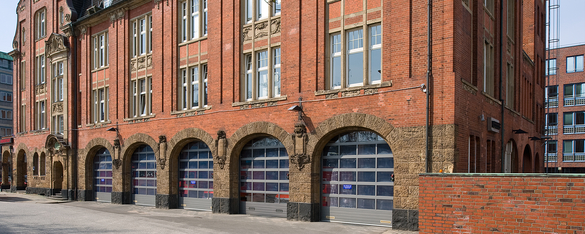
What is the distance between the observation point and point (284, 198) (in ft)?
59.2

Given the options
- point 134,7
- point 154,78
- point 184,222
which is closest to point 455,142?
point 184,222

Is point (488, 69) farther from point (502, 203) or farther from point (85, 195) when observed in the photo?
point (85, 195)

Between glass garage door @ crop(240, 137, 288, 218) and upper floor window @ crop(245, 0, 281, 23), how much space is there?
4751 mm

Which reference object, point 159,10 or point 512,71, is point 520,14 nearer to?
point 512,71

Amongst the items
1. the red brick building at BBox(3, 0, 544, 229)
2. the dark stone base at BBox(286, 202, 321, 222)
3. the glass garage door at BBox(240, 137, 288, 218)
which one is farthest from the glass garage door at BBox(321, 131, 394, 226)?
the glass garage door at BBox(240, 137, 288, 218)

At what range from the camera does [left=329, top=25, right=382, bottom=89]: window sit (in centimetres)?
1524

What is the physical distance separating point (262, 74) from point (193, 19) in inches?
209

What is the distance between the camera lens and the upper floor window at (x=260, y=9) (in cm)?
1816

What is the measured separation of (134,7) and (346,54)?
13.6 meters

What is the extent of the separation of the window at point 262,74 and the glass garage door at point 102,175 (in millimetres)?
11895

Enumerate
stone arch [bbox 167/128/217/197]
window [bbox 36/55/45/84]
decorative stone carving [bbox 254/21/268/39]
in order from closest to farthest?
decorative stone carving [bbox 254/21/268/39] < stone arch [bbox 167/128/217/197] < window [bbox 36/55/45/84]

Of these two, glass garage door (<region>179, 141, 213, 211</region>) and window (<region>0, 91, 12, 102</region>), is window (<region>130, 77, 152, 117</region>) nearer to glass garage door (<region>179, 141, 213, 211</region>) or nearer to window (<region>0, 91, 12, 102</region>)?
glass garage door (<region>179, 141, 213, 211</region>)

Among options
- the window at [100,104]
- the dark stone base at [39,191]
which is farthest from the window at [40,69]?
the window at [100,104]

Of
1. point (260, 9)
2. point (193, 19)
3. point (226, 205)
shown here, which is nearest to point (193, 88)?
point (193, 19)
